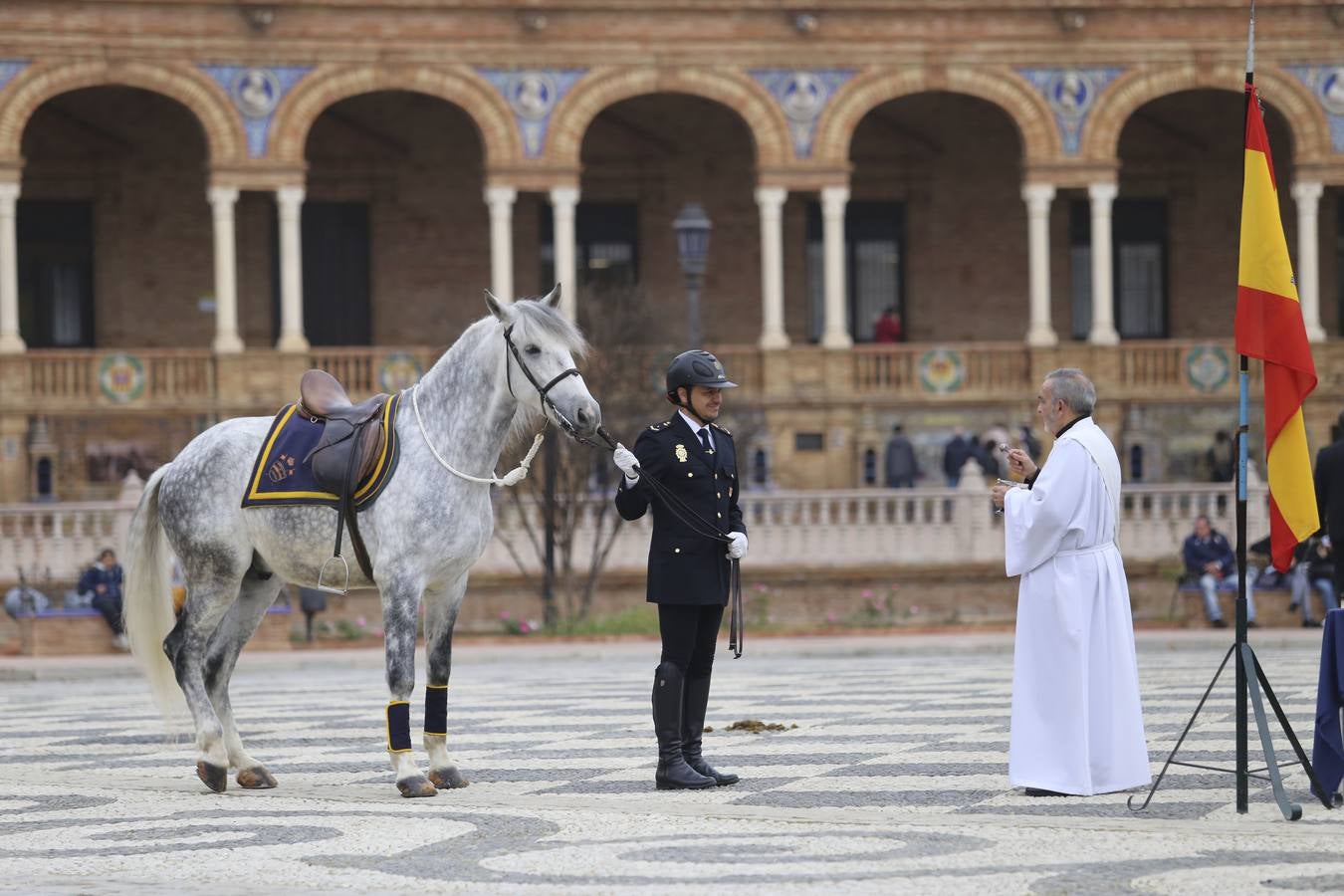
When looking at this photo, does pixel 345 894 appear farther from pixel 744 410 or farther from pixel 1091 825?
pixel 744 410

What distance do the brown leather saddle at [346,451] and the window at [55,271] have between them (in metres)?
30.7

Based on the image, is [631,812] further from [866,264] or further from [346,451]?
[866,264]

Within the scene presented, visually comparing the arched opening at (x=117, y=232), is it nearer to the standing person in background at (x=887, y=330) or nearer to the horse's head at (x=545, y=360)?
the standing person in background at (x=887, y=330)

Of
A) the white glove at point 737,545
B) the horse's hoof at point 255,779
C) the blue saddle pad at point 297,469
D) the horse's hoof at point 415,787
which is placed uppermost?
the blue saddle pad at point 297,469

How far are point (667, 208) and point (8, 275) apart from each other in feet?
38.6

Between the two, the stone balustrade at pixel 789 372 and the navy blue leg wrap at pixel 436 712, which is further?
the stone balustrade at pixel 789 372

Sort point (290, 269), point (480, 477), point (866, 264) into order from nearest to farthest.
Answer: point (480, 477) < point (290, 269) < point (866, 264)

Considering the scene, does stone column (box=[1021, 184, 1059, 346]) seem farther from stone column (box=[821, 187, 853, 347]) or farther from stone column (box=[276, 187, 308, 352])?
stone column (box=[276, 187, 308, 352])

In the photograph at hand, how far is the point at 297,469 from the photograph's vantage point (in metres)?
11.0

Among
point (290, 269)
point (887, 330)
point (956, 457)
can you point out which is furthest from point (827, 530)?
point (290, 269)

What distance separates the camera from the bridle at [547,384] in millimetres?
10555

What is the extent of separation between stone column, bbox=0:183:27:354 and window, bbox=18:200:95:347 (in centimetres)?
338

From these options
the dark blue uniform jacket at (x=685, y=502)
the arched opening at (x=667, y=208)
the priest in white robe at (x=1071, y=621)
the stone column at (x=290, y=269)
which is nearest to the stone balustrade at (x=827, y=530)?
the stone column at (x=290, y=269)

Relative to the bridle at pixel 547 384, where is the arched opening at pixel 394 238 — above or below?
above
